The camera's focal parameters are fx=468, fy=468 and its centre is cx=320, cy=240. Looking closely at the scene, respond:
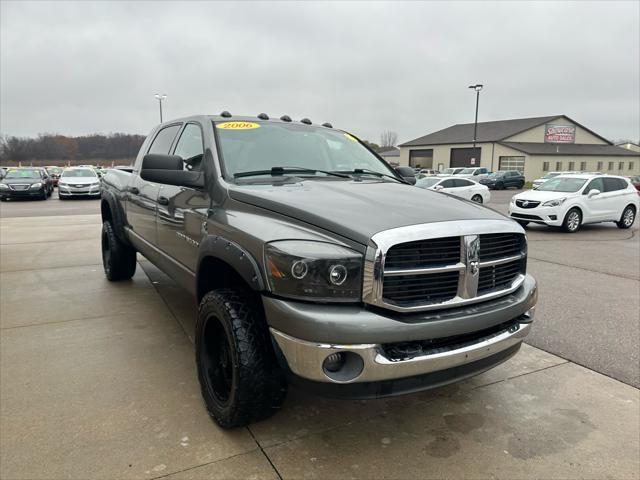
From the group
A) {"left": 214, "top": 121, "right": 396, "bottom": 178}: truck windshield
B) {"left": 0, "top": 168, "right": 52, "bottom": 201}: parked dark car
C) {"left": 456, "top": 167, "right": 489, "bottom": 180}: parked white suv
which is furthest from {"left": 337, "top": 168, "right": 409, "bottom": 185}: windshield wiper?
{"left": 456, "top": 167, "right": 489, "bottom": 180}: parked white suv

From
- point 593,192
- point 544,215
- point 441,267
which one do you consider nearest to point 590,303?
point 441,267

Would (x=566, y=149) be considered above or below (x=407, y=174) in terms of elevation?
above

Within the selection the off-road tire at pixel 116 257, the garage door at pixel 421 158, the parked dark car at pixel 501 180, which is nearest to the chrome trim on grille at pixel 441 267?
the off-road tire at pixel 116 257

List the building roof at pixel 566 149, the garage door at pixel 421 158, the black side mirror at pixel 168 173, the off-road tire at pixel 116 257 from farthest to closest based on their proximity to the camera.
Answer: the garage door at pixel 421 158 < the building roof at pixel 566 149 < the off-road tire at pixel 116 257 < the black side mirror at pixel 168 173

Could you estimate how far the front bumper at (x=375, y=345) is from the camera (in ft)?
6.93

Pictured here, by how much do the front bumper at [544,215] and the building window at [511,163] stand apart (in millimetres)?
43673

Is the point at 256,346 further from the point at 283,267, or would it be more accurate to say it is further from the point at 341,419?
the point at 341,419

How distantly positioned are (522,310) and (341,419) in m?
1.27

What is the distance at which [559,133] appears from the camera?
59.0 metres

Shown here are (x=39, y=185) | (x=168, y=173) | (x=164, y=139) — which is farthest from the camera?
(x=39, y=185)

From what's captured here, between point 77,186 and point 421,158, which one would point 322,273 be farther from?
point 421,158

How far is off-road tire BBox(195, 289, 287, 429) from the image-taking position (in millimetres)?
2416

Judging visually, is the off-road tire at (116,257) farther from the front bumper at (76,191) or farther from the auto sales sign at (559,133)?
the auto sales sign at (559,133)

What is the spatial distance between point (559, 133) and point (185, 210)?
213 ft
